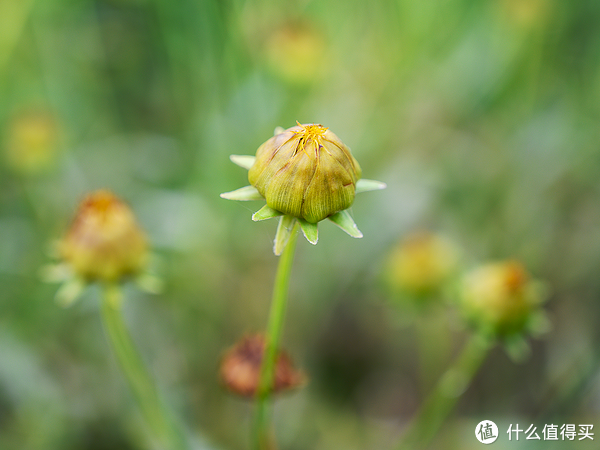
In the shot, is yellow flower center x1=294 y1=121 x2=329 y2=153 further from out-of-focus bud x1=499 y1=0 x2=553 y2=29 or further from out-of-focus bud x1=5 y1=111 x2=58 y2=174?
out-of-focus bud x1=499 y1=0 x2=553 y2=29

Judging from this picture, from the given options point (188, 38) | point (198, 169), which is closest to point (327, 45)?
point (188, 38)

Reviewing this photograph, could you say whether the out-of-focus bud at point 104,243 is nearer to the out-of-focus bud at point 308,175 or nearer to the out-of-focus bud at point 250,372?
the out-of-focus bud at point 250,372

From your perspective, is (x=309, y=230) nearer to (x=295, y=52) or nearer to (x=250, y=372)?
(x=250, y=372)

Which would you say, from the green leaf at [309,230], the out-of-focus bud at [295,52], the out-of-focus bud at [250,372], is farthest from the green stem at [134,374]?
the out-of-focus bud at [295,52]

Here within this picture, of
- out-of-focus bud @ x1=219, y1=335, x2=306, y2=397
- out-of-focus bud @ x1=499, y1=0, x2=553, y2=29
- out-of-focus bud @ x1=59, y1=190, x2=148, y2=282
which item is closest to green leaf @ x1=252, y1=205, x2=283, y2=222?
out-of-focus bud @ x1=219, y1=335, x2=306, y2=397

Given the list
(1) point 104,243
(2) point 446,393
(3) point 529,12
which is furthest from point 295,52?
(2) point 446,393

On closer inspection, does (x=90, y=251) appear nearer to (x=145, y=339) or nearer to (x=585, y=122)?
(x=145, y=339)

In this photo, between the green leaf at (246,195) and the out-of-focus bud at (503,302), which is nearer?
the green leaf at (246,195)

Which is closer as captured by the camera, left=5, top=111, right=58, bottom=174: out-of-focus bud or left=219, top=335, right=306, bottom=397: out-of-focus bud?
left=219, top=335, right=306, bottom=397: out-of-focus bud
